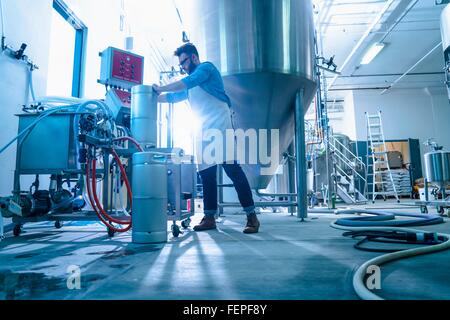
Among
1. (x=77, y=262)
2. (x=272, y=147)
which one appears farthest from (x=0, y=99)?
(x=272, y=147)

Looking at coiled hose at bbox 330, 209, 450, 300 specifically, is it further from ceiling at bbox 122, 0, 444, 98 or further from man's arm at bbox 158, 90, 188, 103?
ceiling at bbox 122, 0, 444, 98

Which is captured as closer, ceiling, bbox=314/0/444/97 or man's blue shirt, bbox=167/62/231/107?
man's blue shirt, bbox=167/62/231/107

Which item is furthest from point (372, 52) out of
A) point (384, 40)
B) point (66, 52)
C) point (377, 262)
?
point (377, 262)

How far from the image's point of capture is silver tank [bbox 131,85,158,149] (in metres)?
1.67

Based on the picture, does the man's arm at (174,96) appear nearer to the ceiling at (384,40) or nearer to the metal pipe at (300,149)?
the metal pipe at (300,149)

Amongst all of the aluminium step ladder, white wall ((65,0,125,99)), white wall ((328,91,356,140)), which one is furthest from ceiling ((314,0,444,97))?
white wall ((65,0,125,99))

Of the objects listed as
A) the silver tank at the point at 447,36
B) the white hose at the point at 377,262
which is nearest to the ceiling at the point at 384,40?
the silver tank at the point at 447,36

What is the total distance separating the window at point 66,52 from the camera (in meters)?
3.08

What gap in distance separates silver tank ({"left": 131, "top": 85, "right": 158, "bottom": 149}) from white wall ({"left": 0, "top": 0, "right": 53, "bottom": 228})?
44.5 inches

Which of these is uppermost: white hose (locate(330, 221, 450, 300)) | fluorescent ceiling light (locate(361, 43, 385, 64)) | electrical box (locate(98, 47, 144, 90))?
fluorescent ceiling light (locate(361, 43, 385, 64))

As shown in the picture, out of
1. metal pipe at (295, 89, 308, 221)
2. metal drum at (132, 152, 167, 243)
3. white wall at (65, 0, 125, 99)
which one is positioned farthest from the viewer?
white wall at (65, 0, 125, 99)

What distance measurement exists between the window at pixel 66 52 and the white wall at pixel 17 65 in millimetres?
395

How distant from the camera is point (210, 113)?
1851 millimetres
